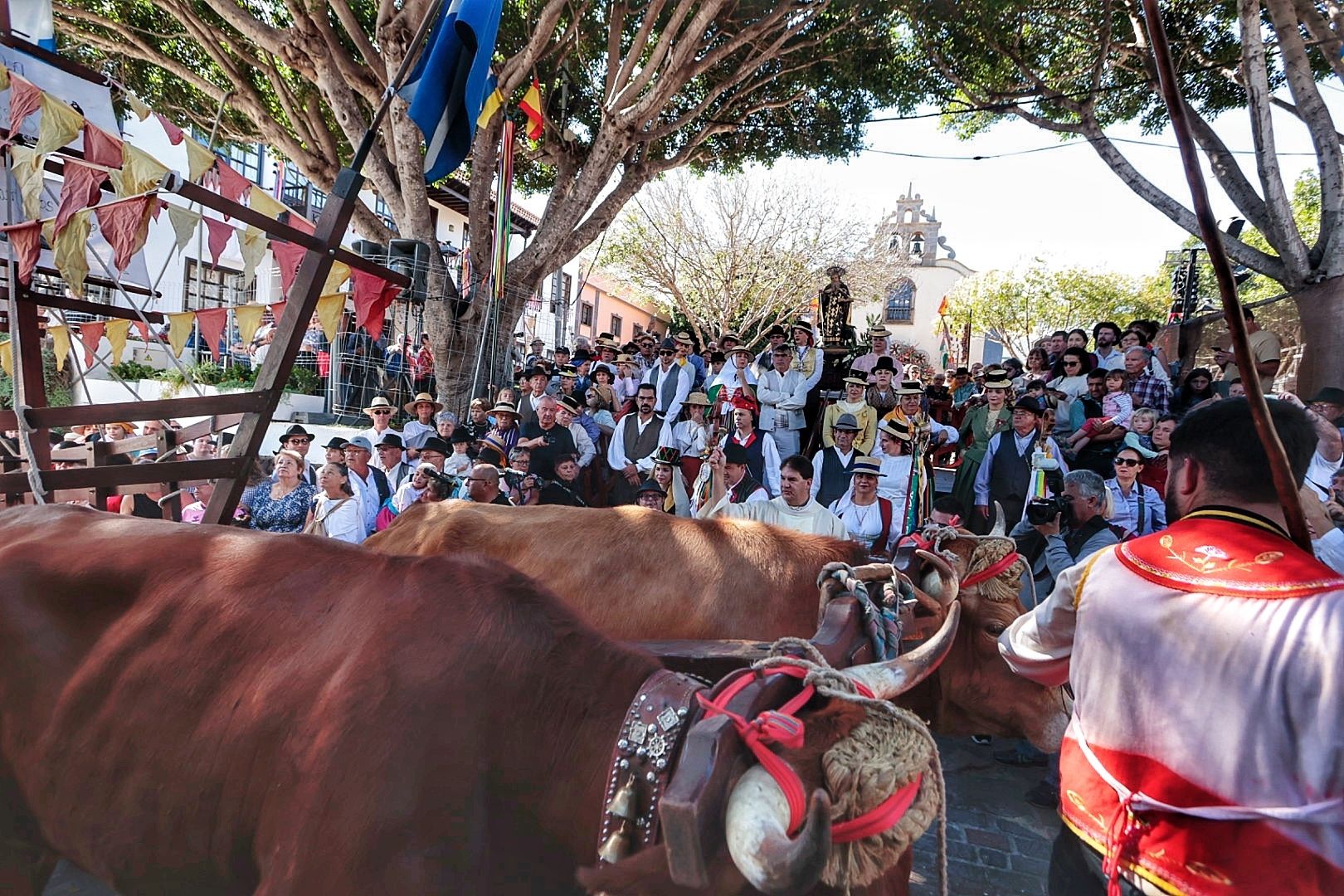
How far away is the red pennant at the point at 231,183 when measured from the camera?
14.6ft

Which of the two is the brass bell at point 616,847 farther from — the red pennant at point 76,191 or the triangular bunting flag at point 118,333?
the triangular bunting flag at point 118,333

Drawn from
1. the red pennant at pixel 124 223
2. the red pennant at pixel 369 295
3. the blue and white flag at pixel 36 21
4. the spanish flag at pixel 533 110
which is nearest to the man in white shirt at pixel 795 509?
the red pennant at pixel 369 295

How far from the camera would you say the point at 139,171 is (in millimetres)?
3549

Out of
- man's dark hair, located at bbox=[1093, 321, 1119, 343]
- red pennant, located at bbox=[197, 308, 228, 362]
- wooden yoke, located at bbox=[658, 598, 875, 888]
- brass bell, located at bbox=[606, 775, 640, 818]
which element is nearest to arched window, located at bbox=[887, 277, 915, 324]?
man's dark hair, located at bbox=[1093, 321, 1119, 343]

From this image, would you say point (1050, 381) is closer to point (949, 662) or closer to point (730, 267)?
point (949, 662)

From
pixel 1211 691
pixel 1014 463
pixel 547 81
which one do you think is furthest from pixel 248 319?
pixel 547 81

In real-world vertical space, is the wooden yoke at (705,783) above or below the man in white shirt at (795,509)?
above

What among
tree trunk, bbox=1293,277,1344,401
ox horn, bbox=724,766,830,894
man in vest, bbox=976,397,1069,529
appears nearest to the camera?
ox horn, bbox=724,766,830,894

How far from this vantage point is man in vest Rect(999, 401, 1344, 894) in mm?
1587

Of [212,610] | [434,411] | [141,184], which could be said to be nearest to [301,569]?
[212,610]

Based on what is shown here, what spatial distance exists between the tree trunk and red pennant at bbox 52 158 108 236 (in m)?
11.3

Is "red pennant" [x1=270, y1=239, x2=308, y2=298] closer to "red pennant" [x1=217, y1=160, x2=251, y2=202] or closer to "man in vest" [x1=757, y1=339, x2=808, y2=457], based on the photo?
"red pennant" [x1=217, y1=160, x2=251, y2=202]

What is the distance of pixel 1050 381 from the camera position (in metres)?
10.5

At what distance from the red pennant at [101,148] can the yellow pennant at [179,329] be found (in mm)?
851
